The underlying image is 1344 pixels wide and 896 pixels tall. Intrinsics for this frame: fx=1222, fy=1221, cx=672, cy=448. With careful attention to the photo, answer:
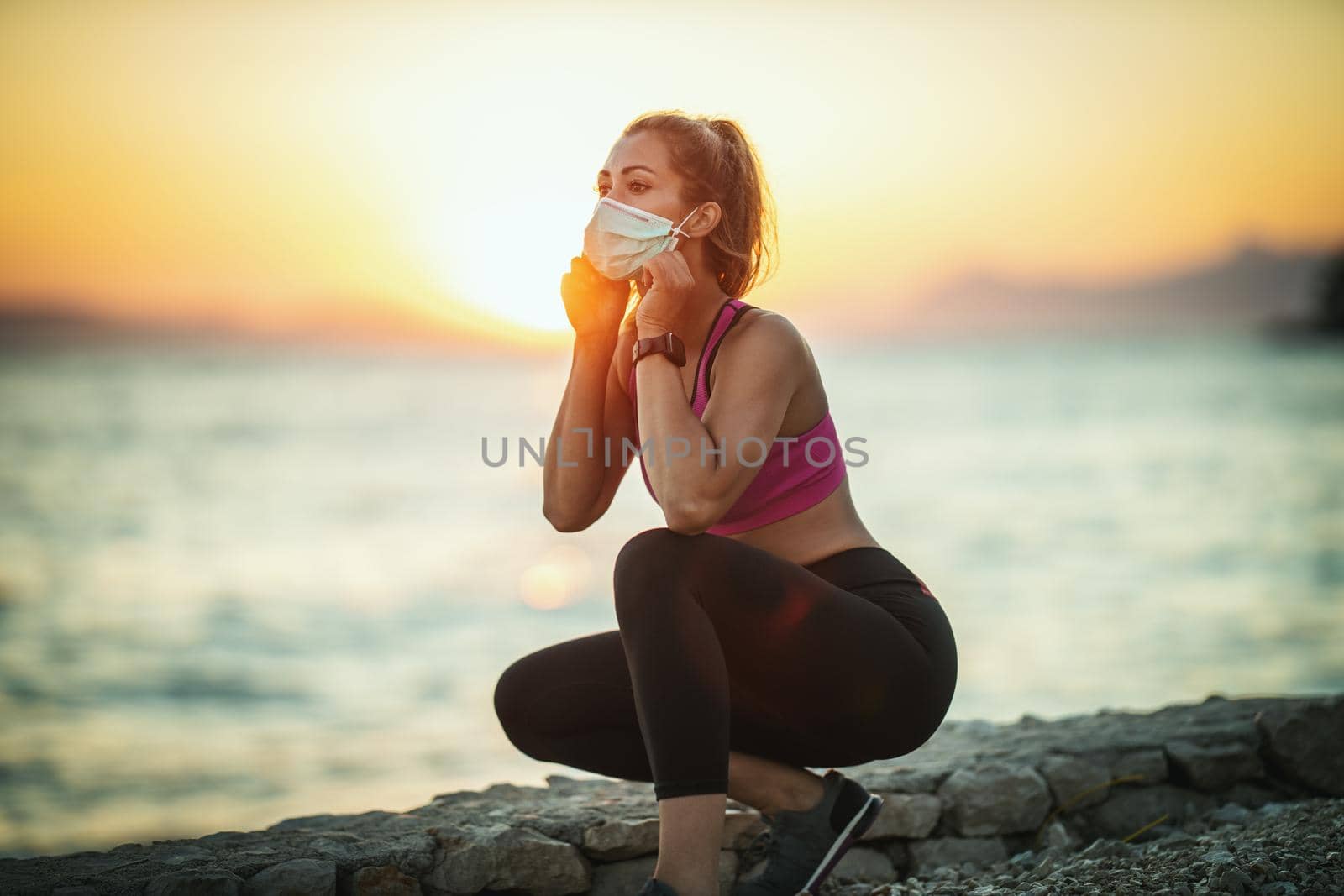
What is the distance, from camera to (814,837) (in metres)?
2.66

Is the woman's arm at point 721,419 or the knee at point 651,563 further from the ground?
the woman's arm at point 721,419

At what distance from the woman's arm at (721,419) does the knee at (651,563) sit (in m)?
0.03

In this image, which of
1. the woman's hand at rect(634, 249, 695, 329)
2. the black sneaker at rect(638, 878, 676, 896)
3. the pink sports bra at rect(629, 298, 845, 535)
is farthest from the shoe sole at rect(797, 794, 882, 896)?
the woman's hand at rect(634, 249, 695, 329)

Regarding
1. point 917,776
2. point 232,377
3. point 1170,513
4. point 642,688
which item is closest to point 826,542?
point 642,688

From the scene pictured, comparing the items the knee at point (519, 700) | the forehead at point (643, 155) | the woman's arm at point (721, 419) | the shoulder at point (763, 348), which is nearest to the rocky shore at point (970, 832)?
the knee at point (519, 700)

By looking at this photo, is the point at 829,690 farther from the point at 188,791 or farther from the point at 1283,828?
the point at 188,791

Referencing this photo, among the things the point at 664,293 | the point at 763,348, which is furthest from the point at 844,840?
the point at 664,293

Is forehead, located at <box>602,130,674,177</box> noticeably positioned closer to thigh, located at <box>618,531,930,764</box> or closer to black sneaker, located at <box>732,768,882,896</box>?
thigh, located at <box>618,531,930,764</box>

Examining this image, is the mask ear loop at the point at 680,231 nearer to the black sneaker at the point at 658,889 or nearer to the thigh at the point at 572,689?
the thigh at the point at 572,689

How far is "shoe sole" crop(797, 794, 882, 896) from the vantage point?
2609 mm

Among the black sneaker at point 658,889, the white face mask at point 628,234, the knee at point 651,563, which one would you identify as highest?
the white face mask at point 628,234

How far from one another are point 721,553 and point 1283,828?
1636 mm

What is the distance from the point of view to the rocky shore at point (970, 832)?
2.63 m

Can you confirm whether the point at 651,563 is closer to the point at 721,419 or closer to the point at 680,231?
the point at 721,419
